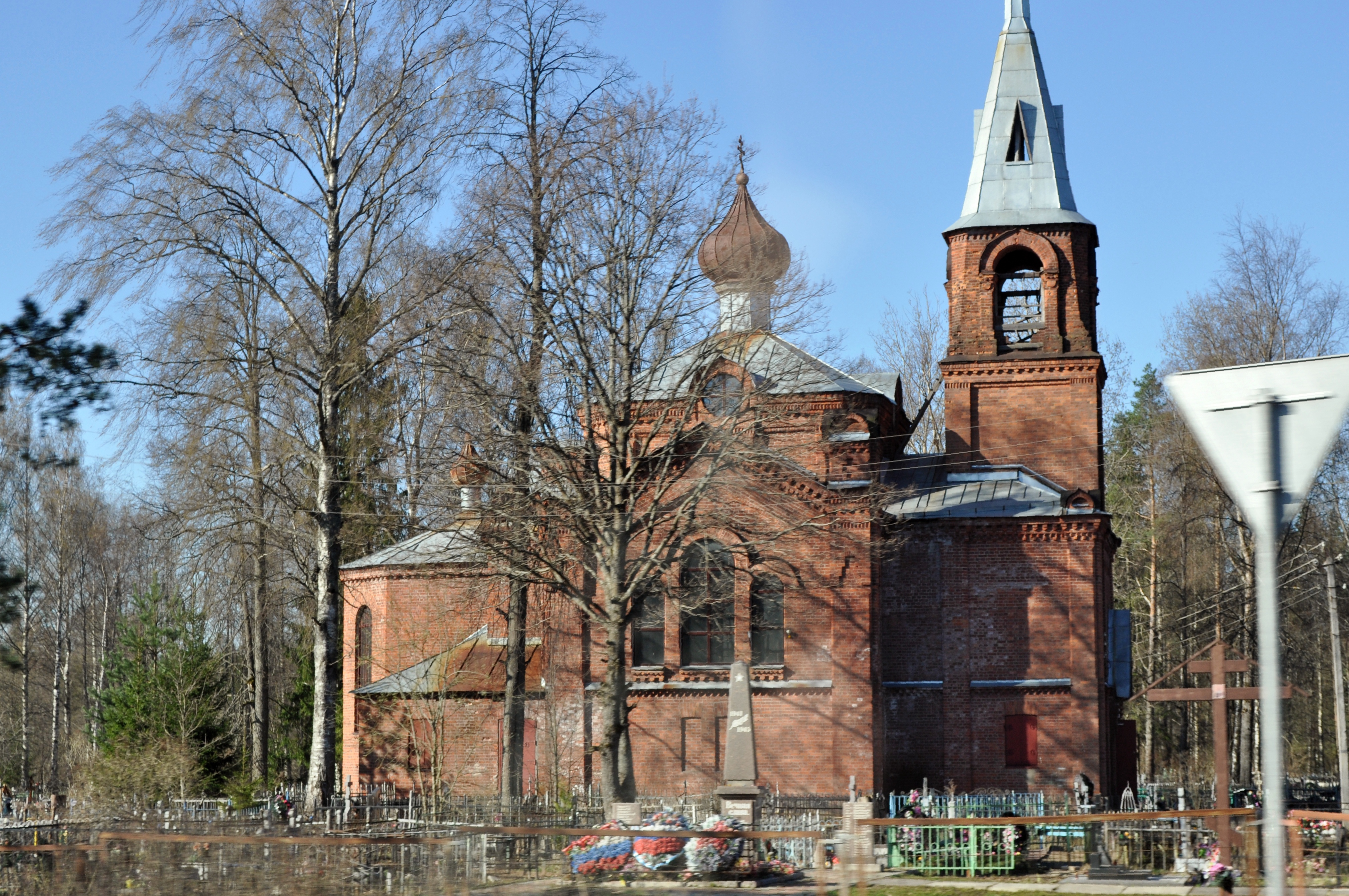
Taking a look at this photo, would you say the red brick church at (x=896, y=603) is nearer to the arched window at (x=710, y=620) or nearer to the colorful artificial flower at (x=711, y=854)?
the arched window at (x=710, y=620)

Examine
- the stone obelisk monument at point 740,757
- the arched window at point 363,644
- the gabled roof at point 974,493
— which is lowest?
the stone obelisk monument at point 740,757

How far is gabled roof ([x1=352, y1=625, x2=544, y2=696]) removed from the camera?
28.7 metres

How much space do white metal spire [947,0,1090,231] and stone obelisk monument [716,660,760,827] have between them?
44.4 ft

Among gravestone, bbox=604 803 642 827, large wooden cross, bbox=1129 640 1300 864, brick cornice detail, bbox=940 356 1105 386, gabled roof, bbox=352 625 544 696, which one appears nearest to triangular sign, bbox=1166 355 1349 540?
large wooden cross, bbox=1129 640 1300 864

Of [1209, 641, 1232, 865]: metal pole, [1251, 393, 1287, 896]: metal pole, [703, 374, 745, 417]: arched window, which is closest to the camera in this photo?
[1251, 393, 1287, 896]: metal pole

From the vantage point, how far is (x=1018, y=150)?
101ft

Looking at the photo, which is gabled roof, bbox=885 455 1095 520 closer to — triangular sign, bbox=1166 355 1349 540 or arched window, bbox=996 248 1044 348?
→ arched window, bbox=996 248 1044 348

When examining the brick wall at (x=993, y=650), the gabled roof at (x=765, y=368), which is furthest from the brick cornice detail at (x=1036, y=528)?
the gabled roof at (x=765, y=368)

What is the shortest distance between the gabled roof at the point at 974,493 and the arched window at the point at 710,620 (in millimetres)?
3655

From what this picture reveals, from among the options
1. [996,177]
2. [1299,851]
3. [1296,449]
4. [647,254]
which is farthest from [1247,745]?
[1296,449]

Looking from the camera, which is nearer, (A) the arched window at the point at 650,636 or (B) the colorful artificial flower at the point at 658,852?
(B) the colorful artificial flower at the point at 658,852

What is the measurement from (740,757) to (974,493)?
10567mm

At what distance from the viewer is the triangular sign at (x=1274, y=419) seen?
466 centimetres

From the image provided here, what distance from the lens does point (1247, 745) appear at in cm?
3391
